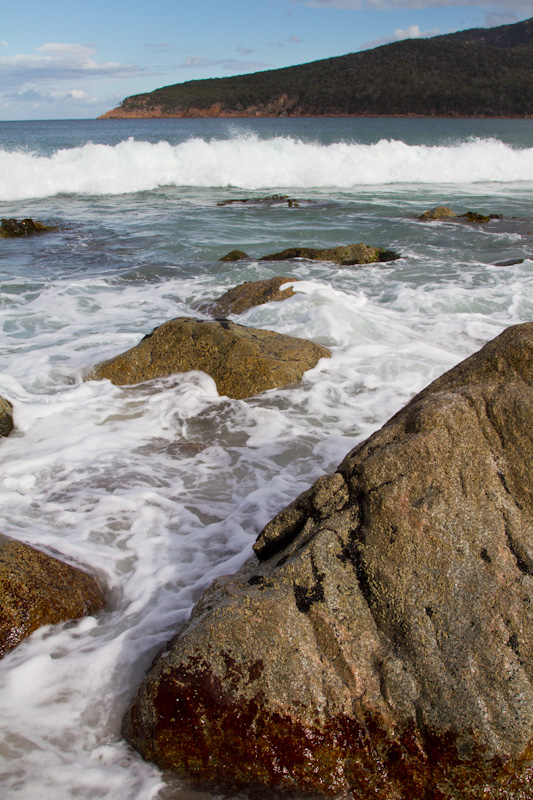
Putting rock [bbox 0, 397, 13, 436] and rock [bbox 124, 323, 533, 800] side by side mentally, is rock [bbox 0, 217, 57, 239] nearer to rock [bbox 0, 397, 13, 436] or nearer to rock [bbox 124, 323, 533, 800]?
rock [bbox 0, 397, 13, 436]

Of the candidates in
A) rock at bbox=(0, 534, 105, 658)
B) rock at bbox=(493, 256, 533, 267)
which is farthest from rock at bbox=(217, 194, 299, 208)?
rock at bbox=(0, 534, 105, 658)

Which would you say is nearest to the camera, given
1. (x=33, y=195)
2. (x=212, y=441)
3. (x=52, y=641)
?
(x=52, y=641)

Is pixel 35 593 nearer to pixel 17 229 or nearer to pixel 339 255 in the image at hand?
pixel 339 255

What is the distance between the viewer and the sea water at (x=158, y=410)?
2.32 meters

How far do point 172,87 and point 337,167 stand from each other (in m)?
95.2

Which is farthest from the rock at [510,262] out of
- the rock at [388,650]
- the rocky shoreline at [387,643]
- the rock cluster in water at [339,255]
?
the rock at [388,650]

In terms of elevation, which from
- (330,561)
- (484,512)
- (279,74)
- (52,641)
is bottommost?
(52,641)

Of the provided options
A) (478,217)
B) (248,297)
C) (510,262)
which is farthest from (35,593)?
(478,217)

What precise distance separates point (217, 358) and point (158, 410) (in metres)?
0.81

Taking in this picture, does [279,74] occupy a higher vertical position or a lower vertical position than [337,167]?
higher

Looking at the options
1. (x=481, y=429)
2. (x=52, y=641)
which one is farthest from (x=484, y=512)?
(x=52, y=641)

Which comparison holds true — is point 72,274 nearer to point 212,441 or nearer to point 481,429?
point 212,441

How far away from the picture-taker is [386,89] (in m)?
83.6

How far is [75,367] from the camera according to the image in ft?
19.8
